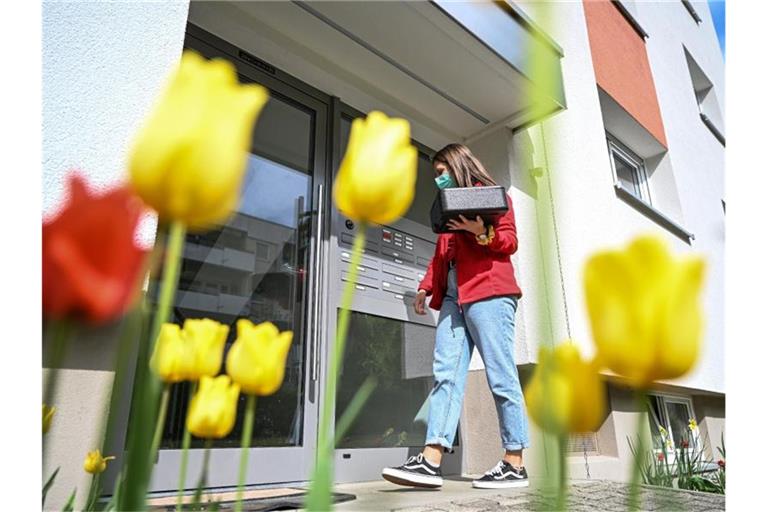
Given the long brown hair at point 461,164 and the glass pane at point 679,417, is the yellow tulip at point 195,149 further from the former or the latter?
the glass pane at point 679,417

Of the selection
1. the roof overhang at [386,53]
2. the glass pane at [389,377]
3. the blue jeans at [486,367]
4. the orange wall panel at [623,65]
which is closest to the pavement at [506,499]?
the blue jeans at [486,367]

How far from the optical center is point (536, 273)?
5.0 inches

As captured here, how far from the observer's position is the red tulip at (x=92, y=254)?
0.09 metres

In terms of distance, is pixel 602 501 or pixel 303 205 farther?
pixel 303 205

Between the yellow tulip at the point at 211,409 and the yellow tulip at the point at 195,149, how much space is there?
115 millimetres

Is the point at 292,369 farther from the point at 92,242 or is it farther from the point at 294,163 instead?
the point at 92,242

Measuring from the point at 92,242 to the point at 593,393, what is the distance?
104mm

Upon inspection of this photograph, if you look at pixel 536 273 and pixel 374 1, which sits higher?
pixel 374 1

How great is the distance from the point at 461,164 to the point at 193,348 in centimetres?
108

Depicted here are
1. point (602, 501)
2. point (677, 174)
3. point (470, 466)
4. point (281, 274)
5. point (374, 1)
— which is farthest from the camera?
point (677, 174)

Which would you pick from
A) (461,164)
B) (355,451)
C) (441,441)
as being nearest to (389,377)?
(355,451)

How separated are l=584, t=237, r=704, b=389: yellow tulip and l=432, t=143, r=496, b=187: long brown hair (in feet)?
3.55

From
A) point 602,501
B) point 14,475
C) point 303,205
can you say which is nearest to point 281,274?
point 303,205

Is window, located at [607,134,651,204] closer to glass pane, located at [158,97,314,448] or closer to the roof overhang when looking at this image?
the roof overhang
